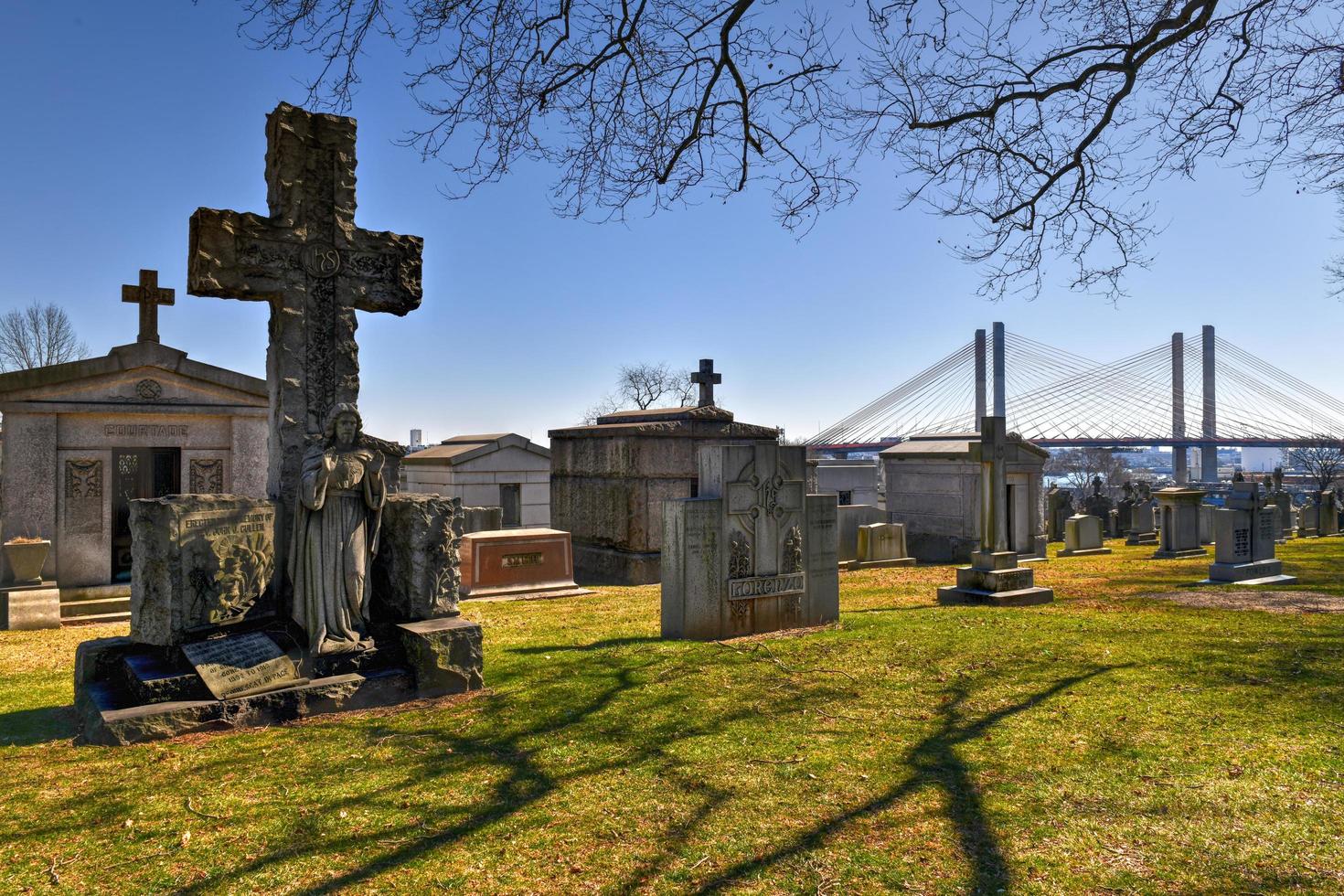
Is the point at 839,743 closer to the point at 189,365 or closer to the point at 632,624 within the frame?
the point at 632,624

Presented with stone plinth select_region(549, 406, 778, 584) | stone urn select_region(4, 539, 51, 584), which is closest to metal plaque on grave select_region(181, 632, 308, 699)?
stone urn select_region(4, 539, 51, 584)

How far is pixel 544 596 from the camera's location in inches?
445

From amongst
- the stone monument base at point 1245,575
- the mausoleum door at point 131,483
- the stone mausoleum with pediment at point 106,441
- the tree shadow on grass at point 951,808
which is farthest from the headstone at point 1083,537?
the mausoleum door at point 131,483

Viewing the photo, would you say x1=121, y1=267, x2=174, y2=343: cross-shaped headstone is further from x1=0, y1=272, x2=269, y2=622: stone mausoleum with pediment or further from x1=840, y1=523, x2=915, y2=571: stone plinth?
x1=840, y1=523, x2=915, y2=571: stone plinth

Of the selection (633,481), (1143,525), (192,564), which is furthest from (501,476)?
(1143,525)

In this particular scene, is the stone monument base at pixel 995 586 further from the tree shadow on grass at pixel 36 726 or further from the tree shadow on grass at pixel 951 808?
the tree shadow on grass at pixel 36 726

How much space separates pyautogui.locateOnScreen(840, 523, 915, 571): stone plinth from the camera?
48.3 feet

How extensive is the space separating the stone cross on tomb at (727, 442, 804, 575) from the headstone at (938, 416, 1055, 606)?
3312mm

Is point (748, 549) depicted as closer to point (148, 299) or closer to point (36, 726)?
point (36, 726)

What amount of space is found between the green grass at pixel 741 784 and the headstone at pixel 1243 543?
5.64 meters

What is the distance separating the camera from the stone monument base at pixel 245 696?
14.4 feet

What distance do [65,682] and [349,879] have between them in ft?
15.1

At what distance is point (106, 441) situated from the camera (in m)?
9.84

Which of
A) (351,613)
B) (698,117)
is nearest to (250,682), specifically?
(351,613)
